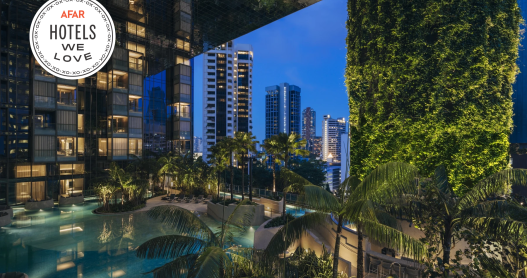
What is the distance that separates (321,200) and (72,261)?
1119 cm

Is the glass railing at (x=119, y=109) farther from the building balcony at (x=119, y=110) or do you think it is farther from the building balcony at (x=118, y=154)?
the building balcony at (x=118, y=154)

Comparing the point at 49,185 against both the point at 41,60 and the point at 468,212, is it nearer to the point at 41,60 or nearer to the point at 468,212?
the point at 41,60

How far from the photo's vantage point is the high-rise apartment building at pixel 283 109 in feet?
533

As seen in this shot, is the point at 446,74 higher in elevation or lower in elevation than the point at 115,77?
lower

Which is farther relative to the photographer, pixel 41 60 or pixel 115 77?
pixel 115 77

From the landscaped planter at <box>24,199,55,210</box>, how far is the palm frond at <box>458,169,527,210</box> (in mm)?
28591

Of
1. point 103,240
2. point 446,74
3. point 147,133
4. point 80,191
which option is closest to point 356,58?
point 446,74

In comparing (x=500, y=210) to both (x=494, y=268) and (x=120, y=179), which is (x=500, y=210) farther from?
(x=120, y=179)

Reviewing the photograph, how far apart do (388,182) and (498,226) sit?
7.65 feet

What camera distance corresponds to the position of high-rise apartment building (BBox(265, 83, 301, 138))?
533 ft

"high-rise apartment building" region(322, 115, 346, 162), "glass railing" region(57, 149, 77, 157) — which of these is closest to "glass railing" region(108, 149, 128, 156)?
"glass railing" region(57, 149, 77, 157)

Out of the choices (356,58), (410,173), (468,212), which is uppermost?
(356,58)

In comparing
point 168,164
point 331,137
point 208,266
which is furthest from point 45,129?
point 331,137

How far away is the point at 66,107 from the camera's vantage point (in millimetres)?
25141
